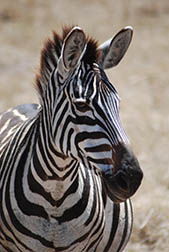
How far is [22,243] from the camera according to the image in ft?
14.2

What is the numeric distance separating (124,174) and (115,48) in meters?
0.99

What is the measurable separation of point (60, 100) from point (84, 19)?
1122 centimetres

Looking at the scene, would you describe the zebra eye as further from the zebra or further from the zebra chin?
the zebra chin

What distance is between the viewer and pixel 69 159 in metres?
4.12

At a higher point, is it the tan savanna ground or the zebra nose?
the tan savanna ground

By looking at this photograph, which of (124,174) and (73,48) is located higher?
(73,48)

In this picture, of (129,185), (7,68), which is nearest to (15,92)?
(7,68)

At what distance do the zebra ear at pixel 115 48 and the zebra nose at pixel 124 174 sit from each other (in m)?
0.77

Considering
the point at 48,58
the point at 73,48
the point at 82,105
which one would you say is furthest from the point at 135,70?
the point at 82,105

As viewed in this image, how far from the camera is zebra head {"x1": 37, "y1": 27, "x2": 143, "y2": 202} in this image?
3.66 metres

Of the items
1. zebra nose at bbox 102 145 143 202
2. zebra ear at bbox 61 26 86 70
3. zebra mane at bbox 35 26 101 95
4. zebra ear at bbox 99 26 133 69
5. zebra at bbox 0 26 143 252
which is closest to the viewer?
zebra nose at bbox 102 145 143 202

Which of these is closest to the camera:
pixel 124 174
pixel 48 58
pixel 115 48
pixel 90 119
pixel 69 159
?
pixel 124 174

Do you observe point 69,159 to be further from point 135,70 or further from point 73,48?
point 135,70

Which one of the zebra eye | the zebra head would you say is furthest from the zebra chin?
the zebra eye
